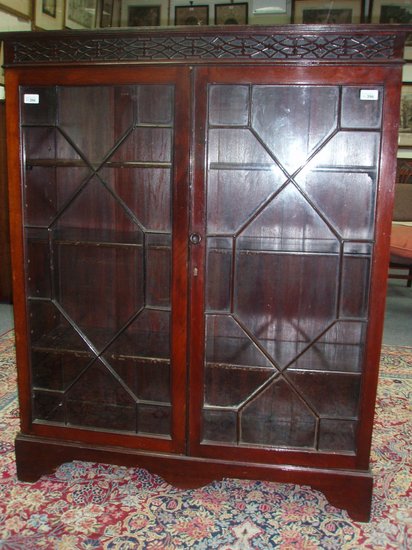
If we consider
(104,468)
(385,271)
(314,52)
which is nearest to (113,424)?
(104,468)

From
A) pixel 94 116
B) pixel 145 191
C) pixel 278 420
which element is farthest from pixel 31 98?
pixel 278 420

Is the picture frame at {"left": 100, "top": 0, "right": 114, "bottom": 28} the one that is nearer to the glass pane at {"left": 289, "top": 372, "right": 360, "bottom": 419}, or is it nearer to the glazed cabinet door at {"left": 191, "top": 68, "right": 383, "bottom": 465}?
the glazed cabinet door at {"left": 191, "top": 68, "right": 383, "bottom": 465}

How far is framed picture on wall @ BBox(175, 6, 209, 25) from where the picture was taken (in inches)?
184

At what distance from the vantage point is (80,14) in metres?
4.24

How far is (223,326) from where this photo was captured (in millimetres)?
1814

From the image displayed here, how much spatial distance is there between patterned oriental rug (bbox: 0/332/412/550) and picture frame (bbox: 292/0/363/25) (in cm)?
397

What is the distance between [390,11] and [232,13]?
1.44 metres

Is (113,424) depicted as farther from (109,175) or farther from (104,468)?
(109,175)

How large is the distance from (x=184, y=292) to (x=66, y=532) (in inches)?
33.4

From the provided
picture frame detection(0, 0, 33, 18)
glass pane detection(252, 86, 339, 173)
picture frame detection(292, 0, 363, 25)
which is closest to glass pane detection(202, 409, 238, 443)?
glass pane detection(252, 86, 339, 173)

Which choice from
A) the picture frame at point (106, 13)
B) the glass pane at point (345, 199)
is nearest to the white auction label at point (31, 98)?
the glass pane at point (345, 199)

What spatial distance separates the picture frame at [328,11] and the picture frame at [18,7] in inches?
92.0

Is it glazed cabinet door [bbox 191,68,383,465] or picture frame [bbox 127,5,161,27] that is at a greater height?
picture frame [bbox 127,5,161,27]

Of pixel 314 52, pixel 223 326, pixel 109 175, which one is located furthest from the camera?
pixel 223 326
